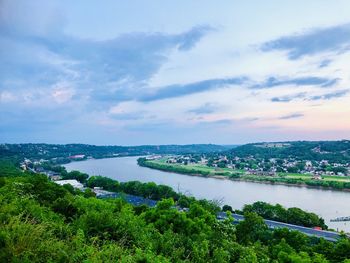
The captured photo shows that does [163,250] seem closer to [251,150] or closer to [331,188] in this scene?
[331,188]

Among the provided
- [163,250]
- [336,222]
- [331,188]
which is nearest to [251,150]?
[331,188]

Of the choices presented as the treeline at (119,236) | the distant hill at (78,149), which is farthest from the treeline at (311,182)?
the distant hill at (78,149)

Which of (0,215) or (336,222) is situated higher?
(0,215)

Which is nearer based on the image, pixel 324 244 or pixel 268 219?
pixel 324 244

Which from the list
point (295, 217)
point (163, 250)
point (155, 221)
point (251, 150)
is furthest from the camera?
point (251, 150)

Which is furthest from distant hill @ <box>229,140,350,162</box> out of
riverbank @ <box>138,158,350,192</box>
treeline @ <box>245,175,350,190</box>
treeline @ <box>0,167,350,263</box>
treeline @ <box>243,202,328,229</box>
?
treeline @ <box>0,167,350,263</box>

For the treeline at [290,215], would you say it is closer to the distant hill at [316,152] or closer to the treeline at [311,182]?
the treeline at [311,182]
